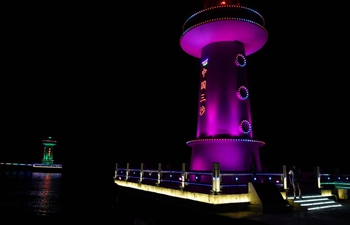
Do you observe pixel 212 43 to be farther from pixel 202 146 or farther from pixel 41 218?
pixel 41 218

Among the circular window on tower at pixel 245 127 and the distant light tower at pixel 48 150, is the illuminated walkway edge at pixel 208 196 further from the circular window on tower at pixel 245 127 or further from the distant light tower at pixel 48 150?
the distant light tower at pixel 48 150

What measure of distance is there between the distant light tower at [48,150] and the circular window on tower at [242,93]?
5737 centimetres

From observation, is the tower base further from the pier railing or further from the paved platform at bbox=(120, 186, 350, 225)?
the paved platform at bbox=(120, 186, 350, 225)

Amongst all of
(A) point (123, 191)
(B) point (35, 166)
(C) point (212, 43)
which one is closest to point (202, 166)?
(A) point (123, 191)

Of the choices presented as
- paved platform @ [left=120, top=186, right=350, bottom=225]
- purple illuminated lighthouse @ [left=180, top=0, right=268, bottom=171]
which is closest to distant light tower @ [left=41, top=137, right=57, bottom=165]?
purple illuminated lighthouse @ [left=180, top=0, right=268, bottom=171]

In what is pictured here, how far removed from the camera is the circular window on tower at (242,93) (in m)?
17.1

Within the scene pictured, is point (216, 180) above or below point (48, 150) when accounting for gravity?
below

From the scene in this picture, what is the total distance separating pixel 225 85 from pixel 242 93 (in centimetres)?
114

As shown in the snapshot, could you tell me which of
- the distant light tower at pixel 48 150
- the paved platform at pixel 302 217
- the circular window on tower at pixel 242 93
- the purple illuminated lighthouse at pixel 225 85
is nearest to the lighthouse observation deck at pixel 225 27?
the purple illuminated lighthouse at pixel 225 85

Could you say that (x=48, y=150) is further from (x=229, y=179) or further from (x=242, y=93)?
(x=229, y=179)

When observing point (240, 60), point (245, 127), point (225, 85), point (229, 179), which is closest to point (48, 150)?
point (225, 85)

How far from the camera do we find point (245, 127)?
16781mm

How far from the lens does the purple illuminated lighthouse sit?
1622cm

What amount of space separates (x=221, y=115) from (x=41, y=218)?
10.3 m
